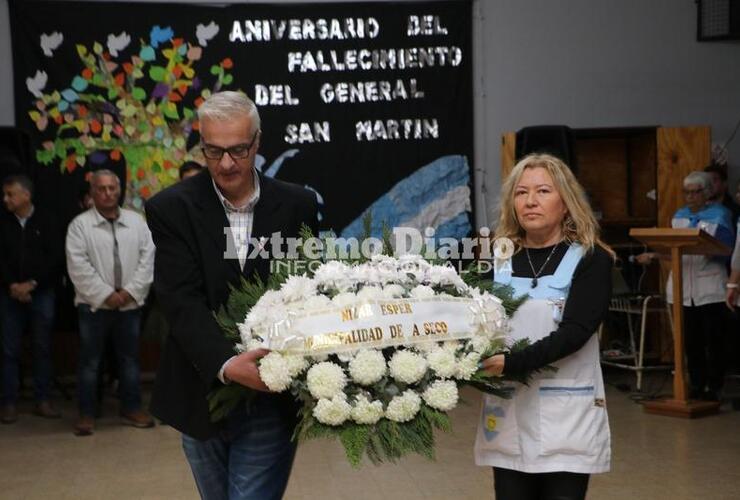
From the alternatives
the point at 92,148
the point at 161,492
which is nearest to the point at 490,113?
the point at 92,148

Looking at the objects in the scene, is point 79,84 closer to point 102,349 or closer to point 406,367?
point 102,349

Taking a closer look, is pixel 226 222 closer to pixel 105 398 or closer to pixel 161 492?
pixel 161 492

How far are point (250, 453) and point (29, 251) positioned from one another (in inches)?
195

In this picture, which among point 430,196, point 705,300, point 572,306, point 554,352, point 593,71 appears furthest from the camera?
point 593,71

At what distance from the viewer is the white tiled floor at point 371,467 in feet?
16.2

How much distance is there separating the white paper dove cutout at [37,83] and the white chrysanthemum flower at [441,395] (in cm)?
672

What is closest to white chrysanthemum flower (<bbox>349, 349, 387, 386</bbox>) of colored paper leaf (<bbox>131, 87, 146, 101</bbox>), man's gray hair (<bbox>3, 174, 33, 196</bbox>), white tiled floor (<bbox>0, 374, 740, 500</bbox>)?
white tiled floor (<bbox>0, 374, 740, 500</bbox>)

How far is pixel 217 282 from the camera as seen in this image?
2.48 meters

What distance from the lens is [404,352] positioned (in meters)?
2.31

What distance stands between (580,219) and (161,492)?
9.63 feet

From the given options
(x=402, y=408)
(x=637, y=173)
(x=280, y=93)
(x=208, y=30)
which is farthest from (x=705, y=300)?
(x=402, y=408)

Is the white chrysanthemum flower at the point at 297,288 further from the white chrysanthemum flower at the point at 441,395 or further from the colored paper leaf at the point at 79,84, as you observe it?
the colored paper leaf at the point at 79,84

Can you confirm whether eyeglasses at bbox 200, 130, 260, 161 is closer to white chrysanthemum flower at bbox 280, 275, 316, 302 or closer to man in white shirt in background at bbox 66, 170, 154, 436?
white chrysanthemum flower at bbox 280, 275, 316, 302

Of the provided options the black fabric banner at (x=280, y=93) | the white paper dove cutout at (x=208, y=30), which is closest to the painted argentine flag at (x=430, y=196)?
the black fabric banner at (x=280, y=93)
